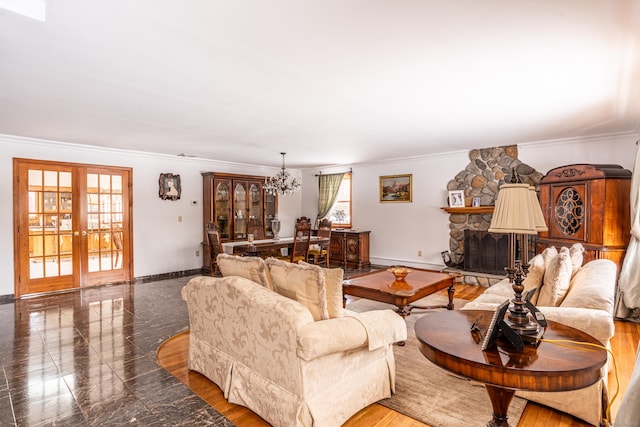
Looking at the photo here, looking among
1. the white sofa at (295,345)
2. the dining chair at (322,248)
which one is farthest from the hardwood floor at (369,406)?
the dining chair at (322,248)

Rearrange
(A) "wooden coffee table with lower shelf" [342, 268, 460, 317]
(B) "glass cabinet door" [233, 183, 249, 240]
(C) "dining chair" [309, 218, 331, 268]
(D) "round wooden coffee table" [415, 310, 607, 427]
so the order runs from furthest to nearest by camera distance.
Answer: (B) "glass cabinet door" [233, 183, 249, 240], (C) "dining chair" [309, 218, 331, 268], (A) "wooden coffee table with lower shelf" [342, 268, 460, 317], (D) "round wooden coffee table" [415, 310, 607, 427]

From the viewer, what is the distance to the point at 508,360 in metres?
1.42

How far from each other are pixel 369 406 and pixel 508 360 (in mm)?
1210

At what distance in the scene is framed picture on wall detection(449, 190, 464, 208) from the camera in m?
6.38

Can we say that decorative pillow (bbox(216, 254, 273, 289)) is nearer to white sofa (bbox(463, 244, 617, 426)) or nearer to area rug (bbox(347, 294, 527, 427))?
area rug (bbox(347, 294, 527, 427))

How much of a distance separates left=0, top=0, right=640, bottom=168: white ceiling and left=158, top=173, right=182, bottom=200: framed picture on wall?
69.0 inches

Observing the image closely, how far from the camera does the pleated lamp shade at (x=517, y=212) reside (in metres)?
1.83

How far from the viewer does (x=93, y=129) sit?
4.54 metres

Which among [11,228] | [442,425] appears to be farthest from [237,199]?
[442,425]

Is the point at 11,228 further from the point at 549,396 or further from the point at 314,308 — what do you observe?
the point at 549,396

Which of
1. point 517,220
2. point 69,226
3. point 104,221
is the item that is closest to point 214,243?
point 104,221

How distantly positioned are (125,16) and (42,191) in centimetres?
467

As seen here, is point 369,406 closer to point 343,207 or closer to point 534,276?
point 534,276

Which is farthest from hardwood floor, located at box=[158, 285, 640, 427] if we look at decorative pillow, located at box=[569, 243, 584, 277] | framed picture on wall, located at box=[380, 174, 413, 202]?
framed picture on wall, located at box=[380, 174, 413, 202]
